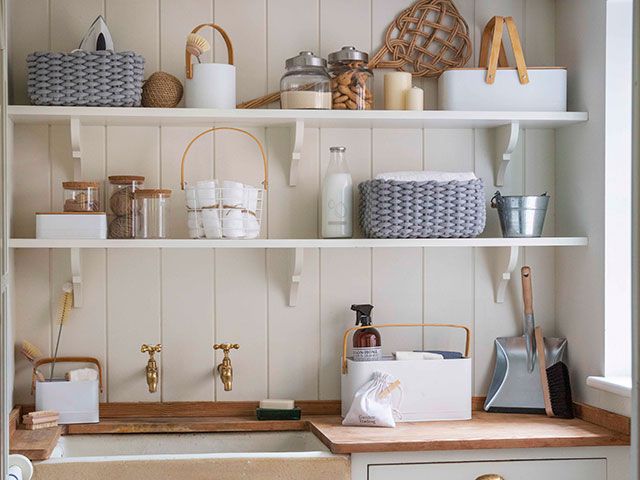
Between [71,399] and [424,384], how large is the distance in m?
1.03

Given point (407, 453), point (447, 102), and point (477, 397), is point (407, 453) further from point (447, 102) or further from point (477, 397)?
point (447, 102)

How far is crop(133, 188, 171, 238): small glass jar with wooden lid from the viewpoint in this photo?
2818 mm

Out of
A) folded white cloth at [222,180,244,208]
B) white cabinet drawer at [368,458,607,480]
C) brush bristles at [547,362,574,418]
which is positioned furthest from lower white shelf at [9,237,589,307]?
white cabinet drawer at [368,458,607,480]

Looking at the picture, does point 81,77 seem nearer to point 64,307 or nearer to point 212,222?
point 212,222

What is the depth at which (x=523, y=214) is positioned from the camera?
294 cm

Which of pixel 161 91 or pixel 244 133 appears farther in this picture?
pixel 244 133

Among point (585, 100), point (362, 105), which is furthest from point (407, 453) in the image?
point (585, 100)

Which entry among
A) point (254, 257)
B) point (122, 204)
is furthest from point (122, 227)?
point (254, 257)

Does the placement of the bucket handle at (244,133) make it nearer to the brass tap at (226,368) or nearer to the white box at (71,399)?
the brass tap at (226,368)

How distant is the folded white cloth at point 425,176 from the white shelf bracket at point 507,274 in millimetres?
286

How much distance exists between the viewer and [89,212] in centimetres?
276

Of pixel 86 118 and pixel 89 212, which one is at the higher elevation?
pixel 86 118

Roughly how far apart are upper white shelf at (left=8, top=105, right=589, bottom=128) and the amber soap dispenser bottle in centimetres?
57

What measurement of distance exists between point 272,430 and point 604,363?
990 mm
